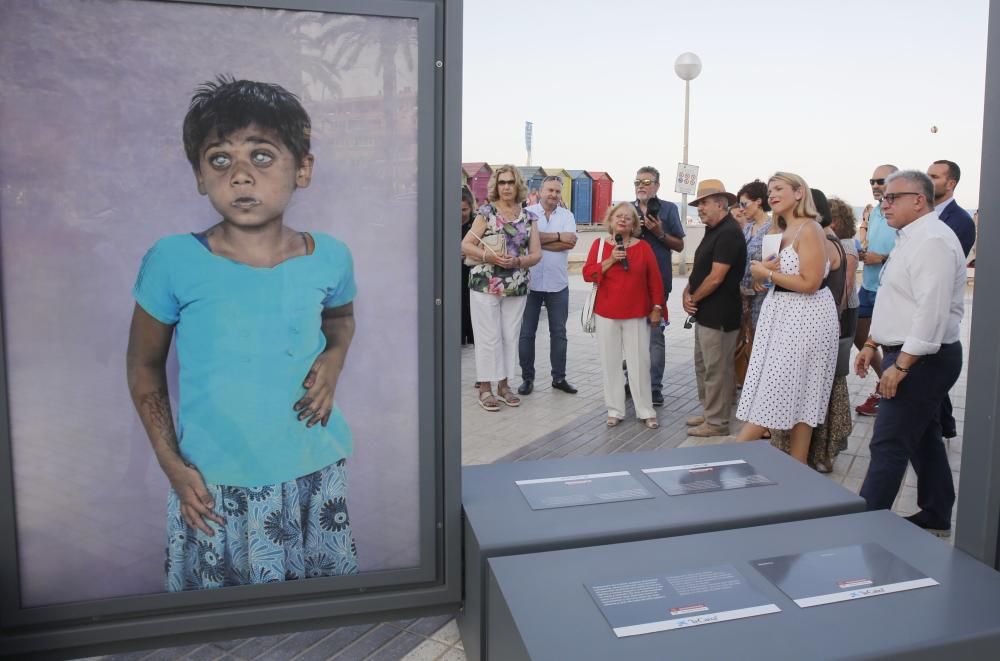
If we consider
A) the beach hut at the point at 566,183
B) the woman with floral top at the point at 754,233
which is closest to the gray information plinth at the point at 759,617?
the woman with floral top at the point at 754,233

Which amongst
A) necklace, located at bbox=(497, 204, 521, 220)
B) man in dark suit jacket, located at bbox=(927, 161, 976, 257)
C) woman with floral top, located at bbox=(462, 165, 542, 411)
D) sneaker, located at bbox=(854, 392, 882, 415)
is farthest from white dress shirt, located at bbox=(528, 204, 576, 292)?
man in dark suit jacket, located at bbox=(927, 161, 976, 257)

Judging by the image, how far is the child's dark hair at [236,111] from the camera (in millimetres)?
2281

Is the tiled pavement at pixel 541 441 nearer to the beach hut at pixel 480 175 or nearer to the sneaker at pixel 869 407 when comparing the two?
the sneaker at pixel 869 407

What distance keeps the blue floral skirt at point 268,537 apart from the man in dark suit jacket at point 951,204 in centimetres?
466

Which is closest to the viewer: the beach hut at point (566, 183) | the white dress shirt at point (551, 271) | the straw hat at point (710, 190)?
the straw hat at point (710, 190)

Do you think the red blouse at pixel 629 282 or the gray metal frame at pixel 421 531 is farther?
the red blouse at pixel 629 282

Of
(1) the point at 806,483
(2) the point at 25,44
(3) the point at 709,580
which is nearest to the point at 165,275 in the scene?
(2) the point at 25,44

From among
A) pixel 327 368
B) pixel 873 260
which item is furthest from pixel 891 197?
pixel 873 260

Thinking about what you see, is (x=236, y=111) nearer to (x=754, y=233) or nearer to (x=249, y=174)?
(x=249, y=174)

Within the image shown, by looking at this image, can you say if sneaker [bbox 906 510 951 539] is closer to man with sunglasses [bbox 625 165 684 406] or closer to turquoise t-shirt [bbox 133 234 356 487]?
man with sunglasses [bbox 625 165 684 406]

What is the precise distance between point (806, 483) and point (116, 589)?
7.97 feet

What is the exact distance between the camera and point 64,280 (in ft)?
7.50

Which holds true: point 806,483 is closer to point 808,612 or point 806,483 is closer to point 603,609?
point 808,612

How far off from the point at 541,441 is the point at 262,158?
11.7 ft
